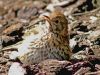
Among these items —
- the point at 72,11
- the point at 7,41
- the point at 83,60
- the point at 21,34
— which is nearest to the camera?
the point at 83,60

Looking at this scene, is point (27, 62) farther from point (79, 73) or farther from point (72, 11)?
point (72, 11)

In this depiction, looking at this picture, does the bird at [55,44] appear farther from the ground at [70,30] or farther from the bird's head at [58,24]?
the ground at [70,30]

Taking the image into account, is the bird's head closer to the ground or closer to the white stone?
the ground

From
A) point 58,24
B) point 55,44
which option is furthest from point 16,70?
point 58,24

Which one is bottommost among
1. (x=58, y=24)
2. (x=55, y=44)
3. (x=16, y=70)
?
(x=16, y=70)

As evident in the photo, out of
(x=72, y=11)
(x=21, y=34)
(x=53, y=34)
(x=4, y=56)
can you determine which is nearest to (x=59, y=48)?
(x=53, y=34)

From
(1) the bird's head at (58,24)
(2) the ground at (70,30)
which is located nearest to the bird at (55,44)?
(1) the bird's head at (58,24)

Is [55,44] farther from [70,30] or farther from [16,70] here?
[70,30]

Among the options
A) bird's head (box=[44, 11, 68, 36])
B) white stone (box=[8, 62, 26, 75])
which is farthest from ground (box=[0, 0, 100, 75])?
bird's head (box=[44, 11, 68, 36])
